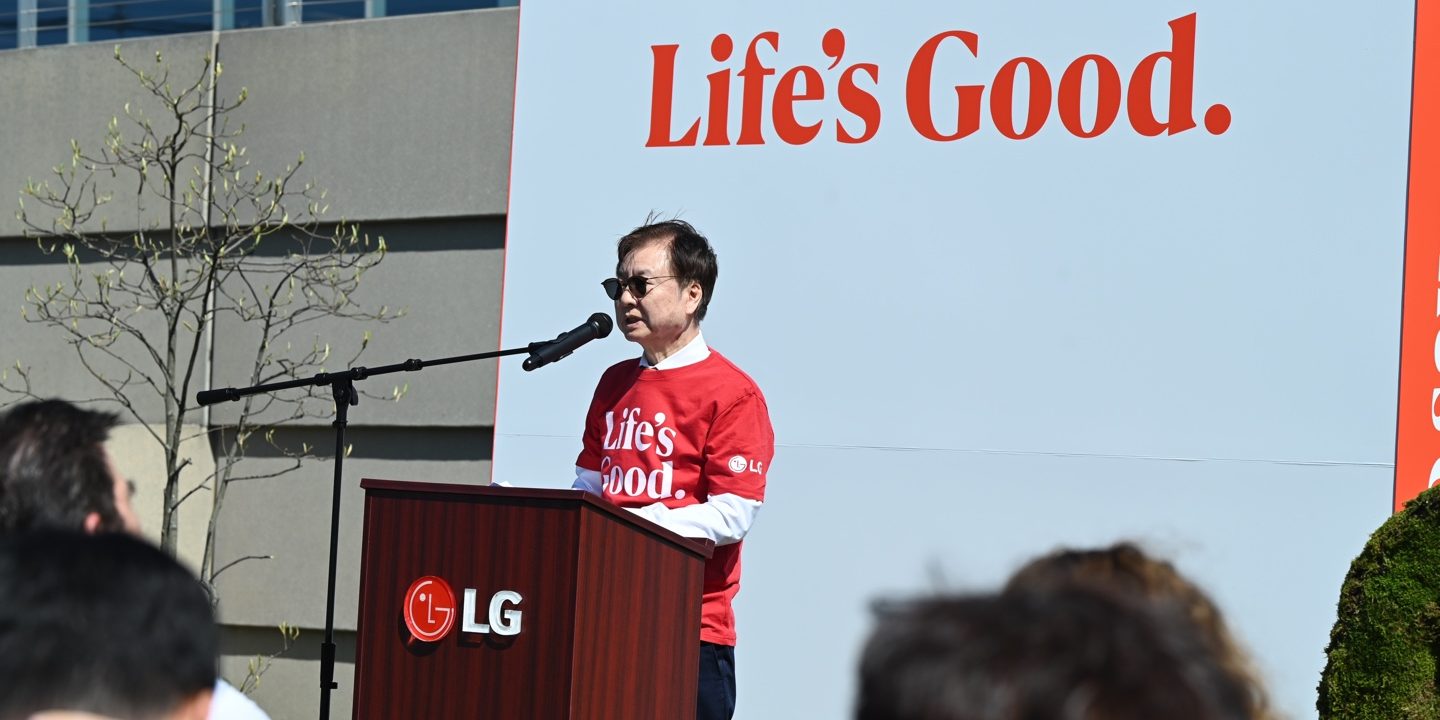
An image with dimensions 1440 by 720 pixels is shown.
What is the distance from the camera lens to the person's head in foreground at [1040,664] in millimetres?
871

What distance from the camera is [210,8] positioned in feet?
22.1

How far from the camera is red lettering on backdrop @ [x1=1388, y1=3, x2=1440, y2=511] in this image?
4.09m

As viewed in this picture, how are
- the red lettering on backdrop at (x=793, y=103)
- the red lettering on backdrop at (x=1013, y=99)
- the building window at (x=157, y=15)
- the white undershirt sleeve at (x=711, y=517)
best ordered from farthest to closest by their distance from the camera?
the building window at (x=157, y=15), the red lettering on backdrop at (x=793, y=103), the red lettering on backdrop at (x=1013, y=99), the white undershirt sleeve at (x=711, y=517)

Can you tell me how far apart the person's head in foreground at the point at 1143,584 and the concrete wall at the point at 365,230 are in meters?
4.75

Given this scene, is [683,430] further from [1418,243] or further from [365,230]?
[365,230]

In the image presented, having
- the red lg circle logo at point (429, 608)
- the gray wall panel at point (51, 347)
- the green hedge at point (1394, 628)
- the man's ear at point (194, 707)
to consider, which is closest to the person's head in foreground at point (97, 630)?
the man's ear at point (194, 707)

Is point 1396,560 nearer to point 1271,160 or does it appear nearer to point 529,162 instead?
point 1271,160

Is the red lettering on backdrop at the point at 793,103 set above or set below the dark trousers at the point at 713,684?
above

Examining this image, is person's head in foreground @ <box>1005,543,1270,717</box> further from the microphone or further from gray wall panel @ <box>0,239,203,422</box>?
gray wall panel @ <box>0,239,203,422</box>

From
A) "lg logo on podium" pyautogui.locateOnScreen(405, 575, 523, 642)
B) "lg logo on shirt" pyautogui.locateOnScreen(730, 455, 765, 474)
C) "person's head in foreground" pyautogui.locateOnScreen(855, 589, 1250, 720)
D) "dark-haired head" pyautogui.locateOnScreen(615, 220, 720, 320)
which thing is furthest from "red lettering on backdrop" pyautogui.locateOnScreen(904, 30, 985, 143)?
Result: "person's head in foreground" pyautogui.locateOnScreen(855, 589, 1250, 720)

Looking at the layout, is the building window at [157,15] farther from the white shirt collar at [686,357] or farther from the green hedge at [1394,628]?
the green hedge at [1394,628]

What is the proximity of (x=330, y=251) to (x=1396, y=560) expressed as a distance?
14.1 ft

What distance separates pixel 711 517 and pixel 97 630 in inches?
83.7

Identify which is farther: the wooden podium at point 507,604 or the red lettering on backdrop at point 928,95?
the red lettering on backdrop at point 928,95
